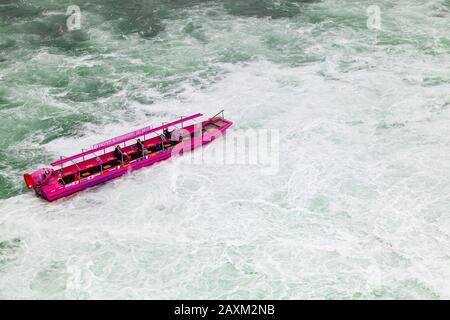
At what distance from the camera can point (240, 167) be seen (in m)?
30.3

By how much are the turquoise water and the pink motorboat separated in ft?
2.61

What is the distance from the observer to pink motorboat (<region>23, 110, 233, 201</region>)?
1080 inches

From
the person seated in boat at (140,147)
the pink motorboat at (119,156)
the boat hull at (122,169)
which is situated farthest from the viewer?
the person seated in boat at (140,147)

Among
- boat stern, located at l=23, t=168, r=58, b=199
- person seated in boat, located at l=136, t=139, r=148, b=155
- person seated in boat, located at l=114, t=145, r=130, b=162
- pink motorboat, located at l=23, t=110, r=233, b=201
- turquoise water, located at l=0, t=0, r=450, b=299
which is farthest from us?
person seated in boat, located at l=136, t=139, r=148, b=155

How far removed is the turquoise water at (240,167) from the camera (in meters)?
24.0

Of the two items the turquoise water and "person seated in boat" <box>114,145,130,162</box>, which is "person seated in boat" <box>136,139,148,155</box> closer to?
"person seated in boat" <box>114,145,130,162</box>

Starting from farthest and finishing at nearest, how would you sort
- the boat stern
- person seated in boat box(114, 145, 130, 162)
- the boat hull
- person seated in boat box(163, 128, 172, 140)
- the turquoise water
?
person seated in boat box(163, 128, 172, 140) → person seated in boat box(114, 145, 130, 162) → the boat hull → the boat stern → the turquoise water

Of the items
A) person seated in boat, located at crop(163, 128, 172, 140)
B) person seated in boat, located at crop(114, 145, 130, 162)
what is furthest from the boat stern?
person seated in boat, located at crop(163, 128, 172, 140)

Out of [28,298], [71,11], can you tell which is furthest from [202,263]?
[71,11]

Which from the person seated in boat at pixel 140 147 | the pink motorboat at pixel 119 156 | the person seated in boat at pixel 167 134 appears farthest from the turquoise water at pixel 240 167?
the person seated in boat at pixel 167 134

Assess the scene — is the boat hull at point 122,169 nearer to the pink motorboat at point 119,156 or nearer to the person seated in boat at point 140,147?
the pink motorboat at point 119,156

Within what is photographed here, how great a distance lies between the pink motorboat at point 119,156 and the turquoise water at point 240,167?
0.80 metres

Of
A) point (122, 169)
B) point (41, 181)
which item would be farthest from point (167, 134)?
point (41, 181)

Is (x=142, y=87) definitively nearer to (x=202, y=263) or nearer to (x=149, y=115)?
(x=149, y=115)
